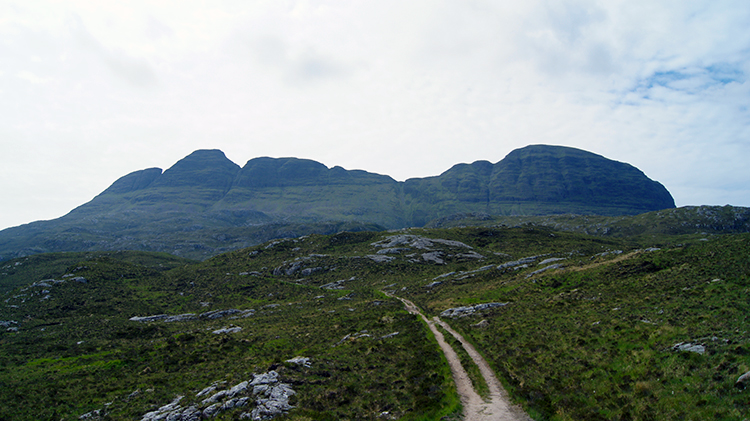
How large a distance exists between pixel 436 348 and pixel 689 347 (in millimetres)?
19936

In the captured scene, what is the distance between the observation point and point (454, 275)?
88.5m

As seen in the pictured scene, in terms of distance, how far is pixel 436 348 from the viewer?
33.5m

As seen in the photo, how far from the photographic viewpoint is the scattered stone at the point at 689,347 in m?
19.1

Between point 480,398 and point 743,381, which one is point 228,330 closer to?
point 480,398

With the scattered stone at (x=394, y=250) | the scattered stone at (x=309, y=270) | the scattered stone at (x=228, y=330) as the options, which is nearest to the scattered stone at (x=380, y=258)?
the scattered stone at (x=394, y=250)

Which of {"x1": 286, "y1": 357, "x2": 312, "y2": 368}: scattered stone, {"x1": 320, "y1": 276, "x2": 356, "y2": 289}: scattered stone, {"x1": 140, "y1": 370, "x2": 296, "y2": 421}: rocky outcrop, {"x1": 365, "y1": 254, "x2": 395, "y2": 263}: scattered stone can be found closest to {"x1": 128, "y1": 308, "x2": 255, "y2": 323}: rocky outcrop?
{"x1": 320, "y1": 276, "x2": 356, "y2": 289}: scattered stone

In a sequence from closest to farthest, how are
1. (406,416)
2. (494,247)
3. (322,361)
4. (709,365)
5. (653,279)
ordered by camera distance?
(709,365) < (406,416) < (322,361) < (653,279) < (494,247)

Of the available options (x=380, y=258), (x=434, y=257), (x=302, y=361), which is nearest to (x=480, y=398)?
(x=302, y=361)

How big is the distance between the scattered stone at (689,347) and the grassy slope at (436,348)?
40 cm

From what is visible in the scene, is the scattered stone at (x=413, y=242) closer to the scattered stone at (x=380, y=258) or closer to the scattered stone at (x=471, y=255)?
the scattered stone at (x=471, y=255)

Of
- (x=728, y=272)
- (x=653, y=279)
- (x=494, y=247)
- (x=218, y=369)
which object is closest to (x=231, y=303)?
(x=218, y=369)

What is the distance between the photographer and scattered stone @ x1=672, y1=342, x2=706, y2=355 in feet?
62.6

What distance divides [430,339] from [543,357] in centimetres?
1345

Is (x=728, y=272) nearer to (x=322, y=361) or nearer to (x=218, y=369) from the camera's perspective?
(x=322, y=361)
